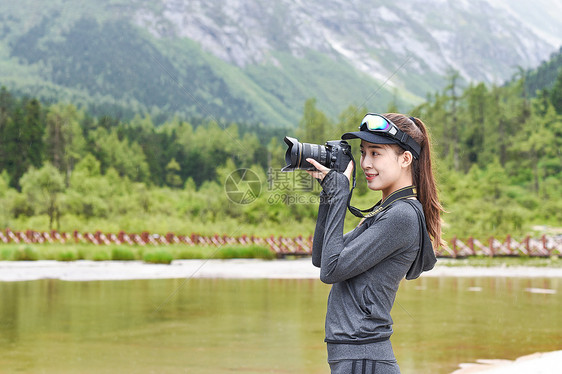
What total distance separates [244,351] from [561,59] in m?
89.3

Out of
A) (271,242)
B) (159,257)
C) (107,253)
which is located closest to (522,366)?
(159,257)

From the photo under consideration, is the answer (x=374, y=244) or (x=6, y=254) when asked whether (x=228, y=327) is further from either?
(x=6, y=254)

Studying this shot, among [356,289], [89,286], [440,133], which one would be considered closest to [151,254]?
[89,286]

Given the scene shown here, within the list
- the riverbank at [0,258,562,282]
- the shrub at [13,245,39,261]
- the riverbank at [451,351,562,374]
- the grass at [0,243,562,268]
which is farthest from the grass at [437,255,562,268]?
the riverbank at [451,351,562,374]

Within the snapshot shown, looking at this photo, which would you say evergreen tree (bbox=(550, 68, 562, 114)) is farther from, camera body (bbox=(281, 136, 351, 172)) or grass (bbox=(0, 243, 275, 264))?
camera body (bbox=(281, 136, 351, 172))

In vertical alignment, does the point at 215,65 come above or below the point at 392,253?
above

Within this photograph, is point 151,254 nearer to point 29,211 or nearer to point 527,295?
point 527,295

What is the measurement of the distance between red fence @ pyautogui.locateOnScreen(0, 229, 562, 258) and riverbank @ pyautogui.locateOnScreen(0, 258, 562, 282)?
8.76 ft

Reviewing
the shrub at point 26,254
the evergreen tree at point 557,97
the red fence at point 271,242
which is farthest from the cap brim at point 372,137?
the evergreen tree at point 557,97

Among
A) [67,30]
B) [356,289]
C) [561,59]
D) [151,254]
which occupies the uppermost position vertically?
[67,30]

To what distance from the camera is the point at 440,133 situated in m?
59.5

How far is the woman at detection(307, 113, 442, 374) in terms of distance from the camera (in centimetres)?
230

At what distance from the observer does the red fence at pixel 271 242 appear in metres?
28.9

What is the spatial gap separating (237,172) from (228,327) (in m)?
46.1
